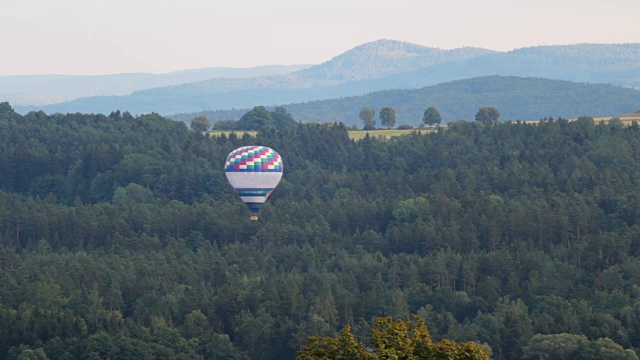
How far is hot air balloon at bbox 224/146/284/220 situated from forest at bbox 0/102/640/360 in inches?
328

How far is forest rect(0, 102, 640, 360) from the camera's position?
119188 mm

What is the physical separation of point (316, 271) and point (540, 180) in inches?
1920

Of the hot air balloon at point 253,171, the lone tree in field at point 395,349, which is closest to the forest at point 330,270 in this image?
the hot air balloon at point 253,171

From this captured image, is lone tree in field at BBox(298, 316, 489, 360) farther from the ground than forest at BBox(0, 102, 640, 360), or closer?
farther from the ground

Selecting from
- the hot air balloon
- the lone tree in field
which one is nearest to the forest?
the hot air balloon

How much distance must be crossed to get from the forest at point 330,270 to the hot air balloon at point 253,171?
8333 mm

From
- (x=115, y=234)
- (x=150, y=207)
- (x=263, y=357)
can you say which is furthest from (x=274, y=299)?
(x=150, y=207)

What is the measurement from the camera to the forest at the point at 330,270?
119188 mm

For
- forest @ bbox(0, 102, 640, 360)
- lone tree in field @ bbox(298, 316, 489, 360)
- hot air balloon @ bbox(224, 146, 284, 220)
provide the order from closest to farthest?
lone tree in field @ bbox(298, 316, 489, 360)
forest @ bbox(0, 102, 640, 360)
hot air balloon @ bbox(224, 146, 284, 220)

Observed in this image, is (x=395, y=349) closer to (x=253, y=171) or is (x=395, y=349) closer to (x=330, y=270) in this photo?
(x=253, y=171)

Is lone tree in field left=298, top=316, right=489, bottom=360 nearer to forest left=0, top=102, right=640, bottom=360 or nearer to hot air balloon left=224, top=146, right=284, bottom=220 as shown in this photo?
forest left=0, top=102, right=640, bottom=360

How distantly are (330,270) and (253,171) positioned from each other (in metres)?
13.2

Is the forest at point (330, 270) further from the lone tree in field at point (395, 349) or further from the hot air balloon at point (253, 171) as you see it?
the lone tree in field at point (395, 349)

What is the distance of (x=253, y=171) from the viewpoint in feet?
502
